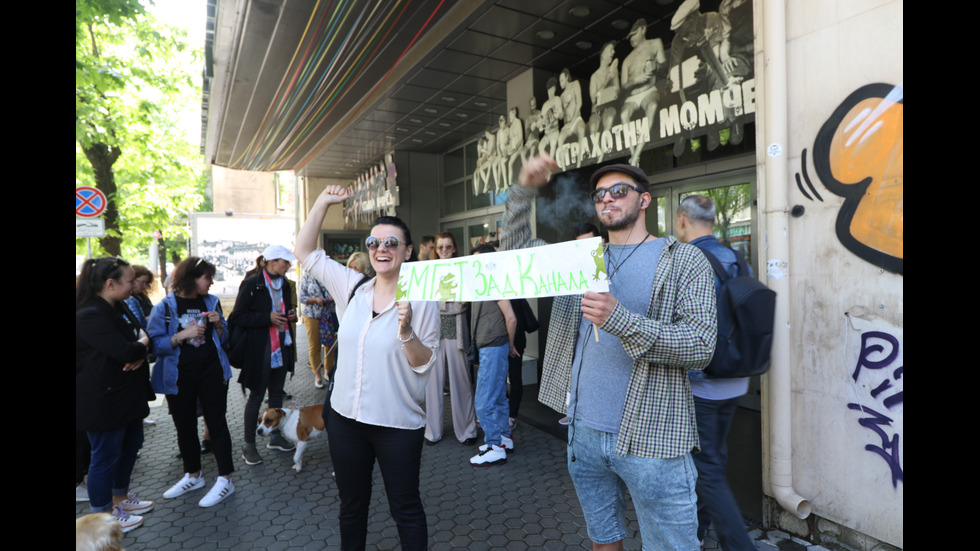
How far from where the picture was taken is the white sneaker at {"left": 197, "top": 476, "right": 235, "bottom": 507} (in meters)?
3.84

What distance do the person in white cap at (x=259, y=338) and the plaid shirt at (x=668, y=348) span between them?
3832mm

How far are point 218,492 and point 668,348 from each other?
154 inches

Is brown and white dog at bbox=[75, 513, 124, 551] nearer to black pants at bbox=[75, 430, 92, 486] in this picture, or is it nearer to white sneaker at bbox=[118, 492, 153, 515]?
white sneaker at bbox=[118, 492, 153, 515]

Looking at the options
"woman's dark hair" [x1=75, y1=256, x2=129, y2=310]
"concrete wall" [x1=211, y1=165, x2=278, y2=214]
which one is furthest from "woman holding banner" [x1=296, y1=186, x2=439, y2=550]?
"concrete wall" [x1=211, y1=165, x2=278, y2=214]

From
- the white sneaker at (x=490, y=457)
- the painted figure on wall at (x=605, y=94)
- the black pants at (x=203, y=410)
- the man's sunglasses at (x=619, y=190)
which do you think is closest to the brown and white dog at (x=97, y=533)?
the black pants at (x=203, y=410)

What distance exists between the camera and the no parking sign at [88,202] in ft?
25.3

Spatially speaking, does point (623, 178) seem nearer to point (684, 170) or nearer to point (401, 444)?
point (401, 444)

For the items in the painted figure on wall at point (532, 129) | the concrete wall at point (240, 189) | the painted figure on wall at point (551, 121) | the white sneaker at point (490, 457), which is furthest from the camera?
the concrete wall at point (240, 189)

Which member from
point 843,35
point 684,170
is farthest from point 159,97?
point 843,35

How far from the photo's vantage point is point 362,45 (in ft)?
20.1

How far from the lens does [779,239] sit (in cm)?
311

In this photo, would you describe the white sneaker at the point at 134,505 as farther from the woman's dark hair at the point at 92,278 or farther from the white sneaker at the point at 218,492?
the woman's dark hair at the point at 92,278

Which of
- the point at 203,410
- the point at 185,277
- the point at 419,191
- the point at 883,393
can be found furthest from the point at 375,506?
the point at 419,191

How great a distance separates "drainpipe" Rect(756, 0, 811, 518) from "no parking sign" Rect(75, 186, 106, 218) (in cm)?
941
